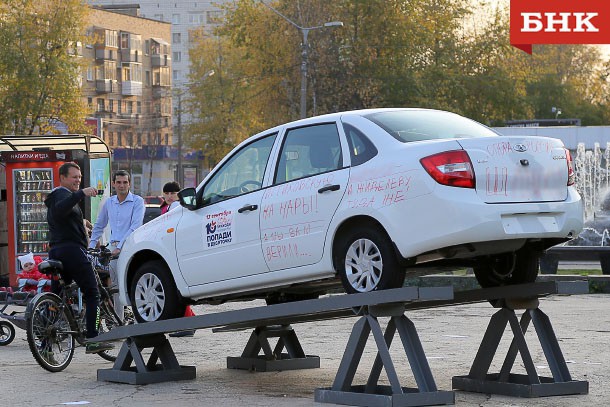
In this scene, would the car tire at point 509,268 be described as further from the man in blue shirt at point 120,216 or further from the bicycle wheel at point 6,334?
the bicycle wheel at point 6,334

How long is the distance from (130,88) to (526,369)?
105 meters

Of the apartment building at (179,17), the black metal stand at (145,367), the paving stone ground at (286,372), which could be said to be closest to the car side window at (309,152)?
the paving stone ground at (286,372)

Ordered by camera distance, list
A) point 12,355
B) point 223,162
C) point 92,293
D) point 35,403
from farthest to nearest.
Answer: point 12,355 < point 92,293 < point 223,162 < point 35,403

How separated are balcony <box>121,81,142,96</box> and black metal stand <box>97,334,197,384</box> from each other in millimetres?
102833

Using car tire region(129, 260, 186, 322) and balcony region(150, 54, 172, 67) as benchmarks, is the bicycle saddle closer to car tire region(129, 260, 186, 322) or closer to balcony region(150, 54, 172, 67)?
car tire region(129, 260, 186, 322)

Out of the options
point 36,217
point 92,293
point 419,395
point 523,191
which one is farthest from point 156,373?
point 36,217

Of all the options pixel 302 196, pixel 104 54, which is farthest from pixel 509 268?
pixel 104 54

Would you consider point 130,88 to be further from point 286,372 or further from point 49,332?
point 286,372

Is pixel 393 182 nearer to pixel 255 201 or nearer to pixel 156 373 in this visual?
pixel 255 201

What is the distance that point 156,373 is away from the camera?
37.8 ft

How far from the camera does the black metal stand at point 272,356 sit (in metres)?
12.3

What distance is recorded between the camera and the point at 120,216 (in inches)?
566

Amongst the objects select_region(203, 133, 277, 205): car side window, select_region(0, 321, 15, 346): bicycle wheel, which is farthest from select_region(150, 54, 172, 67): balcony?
select_region(203, 133, 277, 205): car side window

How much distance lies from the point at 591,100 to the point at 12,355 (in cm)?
9155
